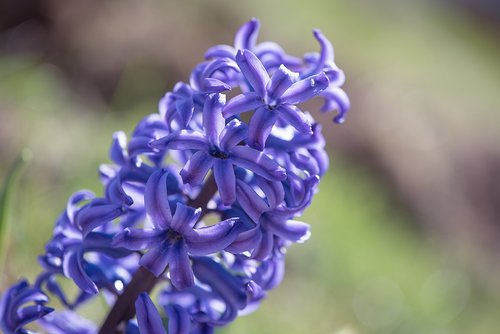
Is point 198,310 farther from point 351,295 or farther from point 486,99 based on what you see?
point 486,99

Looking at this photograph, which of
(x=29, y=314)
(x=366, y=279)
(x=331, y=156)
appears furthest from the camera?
(x=331, y=156)

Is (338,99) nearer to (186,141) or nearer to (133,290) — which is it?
(186,141)

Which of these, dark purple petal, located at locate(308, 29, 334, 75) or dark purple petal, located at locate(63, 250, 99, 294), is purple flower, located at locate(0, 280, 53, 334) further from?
dark purple petal, located at locate(308, 29, 334, 75)

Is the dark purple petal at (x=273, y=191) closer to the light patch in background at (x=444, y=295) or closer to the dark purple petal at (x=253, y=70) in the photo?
the dark purple petal at (x=253, y=70)

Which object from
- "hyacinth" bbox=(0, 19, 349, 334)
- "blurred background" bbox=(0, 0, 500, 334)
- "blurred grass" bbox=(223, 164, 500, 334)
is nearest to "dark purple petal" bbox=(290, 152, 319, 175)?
"hyacinth" bbox=(0, 19, 349, 334)

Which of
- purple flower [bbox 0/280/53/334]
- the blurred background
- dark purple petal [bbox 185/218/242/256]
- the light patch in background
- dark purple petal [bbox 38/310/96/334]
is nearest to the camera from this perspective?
dark purple petal [bbox 185/218/242/256]

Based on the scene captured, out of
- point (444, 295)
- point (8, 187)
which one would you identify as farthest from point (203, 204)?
point (444, 295)

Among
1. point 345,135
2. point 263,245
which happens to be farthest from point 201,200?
point 345,135

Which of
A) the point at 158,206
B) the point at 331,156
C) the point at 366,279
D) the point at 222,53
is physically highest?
the point at 331,156
